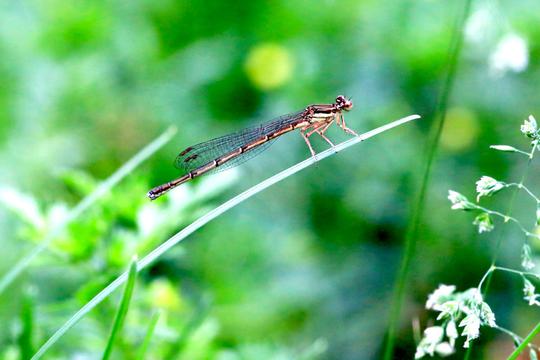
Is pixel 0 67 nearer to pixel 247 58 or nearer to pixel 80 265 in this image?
pixel 247 58

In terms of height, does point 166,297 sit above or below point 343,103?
below

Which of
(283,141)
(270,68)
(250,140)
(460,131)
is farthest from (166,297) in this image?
(460,131)

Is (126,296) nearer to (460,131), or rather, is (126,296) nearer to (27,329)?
(27,329)

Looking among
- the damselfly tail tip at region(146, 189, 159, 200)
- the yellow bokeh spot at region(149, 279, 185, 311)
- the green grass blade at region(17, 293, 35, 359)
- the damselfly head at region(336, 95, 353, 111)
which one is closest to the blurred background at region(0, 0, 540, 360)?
the yellow bokeh spot at region(149, 279, 185, 311)

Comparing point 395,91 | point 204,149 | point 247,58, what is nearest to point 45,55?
point 247,58

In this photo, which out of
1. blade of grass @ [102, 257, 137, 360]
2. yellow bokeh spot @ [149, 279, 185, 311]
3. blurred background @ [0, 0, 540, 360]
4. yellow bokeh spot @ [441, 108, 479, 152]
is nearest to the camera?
blade of grass @ [102, 257, 137, 360]

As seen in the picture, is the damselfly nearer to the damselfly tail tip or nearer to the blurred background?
the blurred background

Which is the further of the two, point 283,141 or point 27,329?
point 283,141
